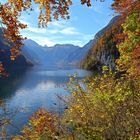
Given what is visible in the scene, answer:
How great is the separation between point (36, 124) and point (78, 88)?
1250 cm

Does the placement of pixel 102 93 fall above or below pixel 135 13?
below

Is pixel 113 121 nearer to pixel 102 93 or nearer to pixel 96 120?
pixel 96 120

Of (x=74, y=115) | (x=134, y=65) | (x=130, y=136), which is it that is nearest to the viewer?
(x=130, y=136)

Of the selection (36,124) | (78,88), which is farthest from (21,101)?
(78,88)

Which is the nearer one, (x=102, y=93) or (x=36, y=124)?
(x=102, y=93)

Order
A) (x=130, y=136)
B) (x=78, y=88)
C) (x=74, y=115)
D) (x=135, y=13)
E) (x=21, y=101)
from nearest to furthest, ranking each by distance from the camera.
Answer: (x=130, y=136) < (x=74, y=115) < (x=78, y=88) < (x=135, y=13) < (x=21, y=101)

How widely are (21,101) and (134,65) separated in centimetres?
4852

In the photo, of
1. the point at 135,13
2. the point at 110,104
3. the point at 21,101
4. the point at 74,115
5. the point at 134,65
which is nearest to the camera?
the point at 110,104

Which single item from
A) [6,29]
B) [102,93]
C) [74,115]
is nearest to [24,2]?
[6,29]

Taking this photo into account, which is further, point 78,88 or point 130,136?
point 78,88

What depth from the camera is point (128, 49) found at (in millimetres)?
25234

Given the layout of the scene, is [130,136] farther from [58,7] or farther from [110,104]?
[58,7]

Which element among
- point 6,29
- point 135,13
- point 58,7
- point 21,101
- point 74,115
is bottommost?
point 21,101

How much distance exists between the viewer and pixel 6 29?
8.73m
